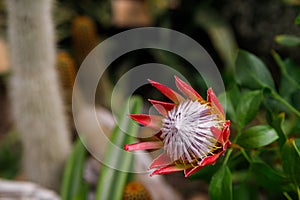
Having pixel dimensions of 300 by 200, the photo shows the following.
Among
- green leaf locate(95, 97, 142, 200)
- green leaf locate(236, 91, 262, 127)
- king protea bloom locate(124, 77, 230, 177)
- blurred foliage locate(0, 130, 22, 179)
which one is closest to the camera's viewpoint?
king protea bloom locate(124, 77, 230, 177)

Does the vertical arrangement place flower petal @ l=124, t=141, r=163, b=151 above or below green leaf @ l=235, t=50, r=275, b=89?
below


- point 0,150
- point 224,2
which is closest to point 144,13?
point 224,2

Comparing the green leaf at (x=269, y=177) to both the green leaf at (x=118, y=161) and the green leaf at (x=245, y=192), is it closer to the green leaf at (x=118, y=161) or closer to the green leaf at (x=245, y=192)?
the green leaf at (x=245, y=192)

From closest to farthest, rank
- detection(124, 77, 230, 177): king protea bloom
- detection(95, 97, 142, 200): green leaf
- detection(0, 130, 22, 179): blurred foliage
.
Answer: detection(124, 77, 230, 177): king protea bloom → detection(95, 97, 142, 200): green leaf → detection(0, 130, 22, 179): blurred foliage

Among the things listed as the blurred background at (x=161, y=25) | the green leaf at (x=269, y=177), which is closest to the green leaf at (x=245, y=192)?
the green leaf at (x=269, y=177)

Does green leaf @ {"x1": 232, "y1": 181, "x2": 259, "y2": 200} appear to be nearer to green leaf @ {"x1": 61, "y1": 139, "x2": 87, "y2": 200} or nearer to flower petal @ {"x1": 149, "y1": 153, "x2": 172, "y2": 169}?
flower petal @ {"x1": 149, "y1": 153, "x2": 172, "y2": 169}

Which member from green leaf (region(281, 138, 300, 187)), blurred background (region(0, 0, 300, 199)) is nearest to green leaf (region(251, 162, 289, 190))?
green leaf (region(281, 138, 300, 187))
